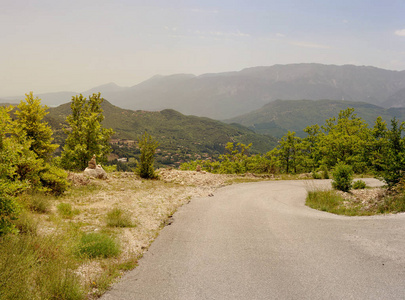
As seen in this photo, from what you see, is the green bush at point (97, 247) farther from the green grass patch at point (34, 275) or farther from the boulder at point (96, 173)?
the boulder at point (96, 173)

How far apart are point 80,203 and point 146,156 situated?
29.3 feet

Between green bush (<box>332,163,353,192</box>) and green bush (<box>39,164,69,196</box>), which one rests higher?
green bush (<box>39,164,69,196</box>)

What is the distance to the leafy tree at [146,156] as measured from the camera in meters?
19.0

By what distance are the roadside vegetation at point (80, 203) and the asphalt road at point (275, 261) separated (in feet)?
2.95

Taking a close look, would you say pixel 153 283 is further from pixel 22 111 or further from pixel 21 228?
pixel 22 111

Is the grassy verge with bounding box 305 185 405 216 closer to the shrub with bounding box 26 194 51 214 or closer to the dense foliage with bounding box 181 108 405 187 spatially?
the shrub with bounding box 26 194 51 214

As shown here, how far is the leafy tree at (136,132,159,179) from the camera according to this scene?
1903 cm

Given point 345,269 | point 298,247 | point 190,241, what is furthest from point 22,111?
point 345,269

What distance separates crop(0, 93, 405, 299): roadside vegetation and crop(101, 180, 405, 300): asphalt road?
90 cm

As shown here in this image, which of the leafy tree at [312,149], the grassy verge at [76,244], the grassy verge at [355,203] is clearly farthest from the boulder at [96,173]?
the leafy tree at [312,149]

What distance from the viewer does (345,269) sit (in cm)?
460

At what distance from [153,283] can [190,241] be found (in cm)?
228

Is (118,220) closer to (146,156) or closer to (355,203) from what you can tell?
(355,203)

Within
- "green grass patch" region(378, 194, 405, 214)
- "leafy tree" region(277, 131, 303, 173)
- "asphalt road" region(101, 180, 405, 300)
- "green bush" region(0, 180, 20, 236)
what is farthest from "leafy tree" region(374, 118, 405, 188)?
"leafy tree" region(277, 131, 303, 173)
